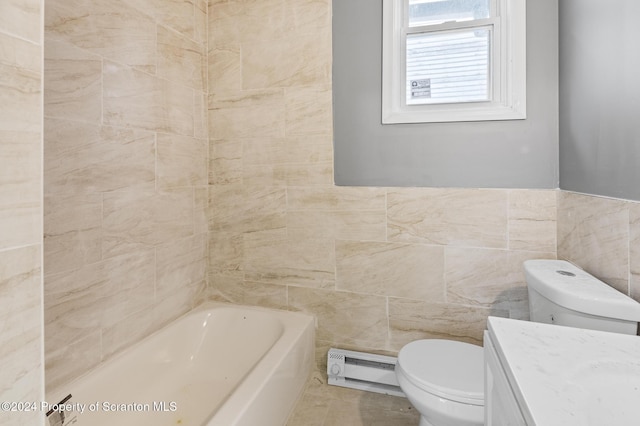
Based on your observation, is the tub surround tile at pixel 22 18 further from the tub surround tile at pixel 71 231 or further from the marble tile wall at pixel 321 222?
the marble tile wall at pixel 321 222

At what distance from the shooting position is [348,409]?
1.72 meters

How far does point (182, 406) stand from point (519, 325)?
61.5 inches

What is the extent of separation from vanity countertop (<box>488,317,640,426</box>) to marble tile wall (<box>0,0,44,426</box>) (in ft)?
2.78

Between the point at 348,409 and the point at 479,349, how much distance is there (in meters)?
0.75

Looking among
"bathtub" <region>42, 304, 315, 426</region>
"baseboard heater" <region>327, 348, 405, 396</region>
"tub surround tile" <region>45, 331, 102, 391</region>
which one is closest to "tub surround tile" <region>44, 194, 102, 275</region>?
"tub surround tile" <region>45, 331, 102, 391</region>

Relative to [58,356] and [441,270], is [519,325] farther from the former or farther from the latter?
[58,356]

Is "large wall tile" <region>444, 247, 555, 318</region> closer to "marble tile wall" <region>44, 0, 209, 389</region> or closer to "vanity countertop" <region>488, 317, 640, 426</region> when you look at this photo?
"vanity countertop" <region>488, 317, 640, 426</region>

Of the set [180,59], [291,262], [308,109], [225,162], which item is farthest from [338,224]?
[180,59]

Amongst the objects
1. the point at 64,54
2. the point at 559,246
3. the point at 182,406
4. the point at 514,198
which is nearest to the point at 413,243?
the point at 514,198

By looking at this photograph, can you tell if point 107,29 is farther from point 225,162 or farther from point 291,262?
point 291,262

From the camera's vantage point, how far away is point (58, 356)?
1275 mm

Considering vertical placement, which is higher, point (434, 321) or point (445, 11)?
point (445, 11)

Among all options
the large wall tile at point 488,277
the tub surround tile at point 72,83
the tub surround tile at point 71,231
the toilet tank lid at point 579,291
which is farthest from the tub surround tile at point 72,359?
the toilet tank lid at point 579,291

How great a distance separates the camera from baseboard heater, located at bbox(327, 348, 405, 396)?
5.98 ft
